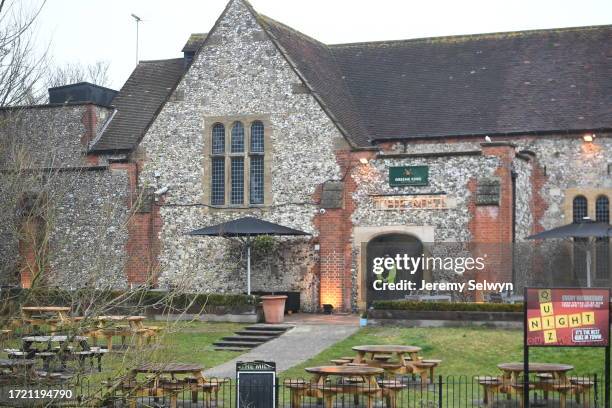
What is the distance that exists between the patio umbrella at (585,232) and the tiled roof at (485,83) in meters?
4.42

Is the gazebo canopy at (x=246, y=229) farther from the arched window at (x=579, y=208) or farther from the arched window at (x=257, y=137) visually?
the arched window at (x=579, y=208)

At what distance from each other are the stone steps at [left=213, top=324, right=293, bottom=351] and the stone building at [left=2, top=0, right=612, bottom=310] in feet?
12.8

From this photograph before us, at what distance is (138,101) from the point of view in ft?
147

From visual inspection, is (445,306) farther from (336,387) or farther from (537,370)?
(336,387)

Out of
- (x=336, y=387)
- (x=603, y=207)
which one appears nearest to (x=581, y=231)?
(x=603, y=207)

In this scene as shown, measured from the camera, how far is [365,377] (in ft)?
72.1

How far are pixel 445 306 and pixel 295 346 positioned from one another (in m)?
4.59

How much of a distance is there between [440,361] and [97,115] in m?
21.7

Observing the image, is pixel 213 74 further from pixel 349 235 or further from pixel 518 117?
pixel 518 117

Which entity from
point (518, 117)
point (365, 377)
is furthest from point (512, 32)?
point (365, 377)

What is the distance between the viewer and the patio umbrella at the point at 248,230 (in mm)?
35625

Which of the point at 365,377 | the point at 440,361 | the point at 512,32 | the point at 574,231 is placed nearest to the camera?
the point at 365,377

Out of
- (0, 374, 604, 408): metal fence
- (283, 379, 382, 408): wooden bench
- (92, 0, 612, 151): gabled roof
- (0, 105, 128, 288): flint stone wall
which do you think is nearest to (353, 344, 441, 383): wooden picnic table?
(0, 374, 604, 408): metal fence

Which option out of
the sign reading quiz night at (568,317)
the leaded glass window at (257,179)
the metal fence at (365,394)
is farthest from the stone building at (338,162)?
the sign reading quiz night at (568,317)
